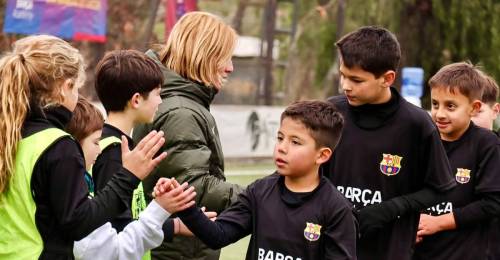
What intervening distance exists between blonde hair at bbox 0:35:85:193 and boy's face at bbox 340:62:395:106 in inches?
51.4

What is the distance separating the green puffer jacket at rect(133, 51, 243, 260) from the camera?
4594mm

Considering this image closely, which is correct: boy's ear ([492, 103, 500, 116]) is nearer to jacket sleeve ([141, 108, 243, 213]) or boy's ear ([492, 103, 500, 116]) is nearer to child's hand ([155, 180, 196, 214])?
jacket sleeve ([141, 108, 243, 213])

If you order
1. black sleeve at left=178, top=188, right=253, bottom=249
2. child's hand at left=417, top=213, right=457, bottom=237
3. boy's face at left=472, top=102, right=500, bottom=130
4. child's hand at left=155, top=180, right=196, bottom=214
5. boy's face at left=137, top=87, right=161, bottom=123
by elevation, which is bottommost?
child's hand at left=417, top=213, right=457, bottom=237

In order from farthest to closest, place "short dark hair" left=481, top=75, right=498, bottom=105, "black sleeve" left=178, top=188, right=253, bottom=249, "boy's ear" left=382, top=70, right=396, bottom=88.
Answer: "short dark hair" left=481, top=75, right=498, bottom=105 → "boy's ear" left=382, top=70, right=396, bottom=88 → "black sleeve" left=178, top=188, right=253, bottom=249

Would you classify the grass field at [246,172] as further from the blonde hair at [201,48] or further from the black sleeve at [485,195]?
the blonde hair at [201,48]

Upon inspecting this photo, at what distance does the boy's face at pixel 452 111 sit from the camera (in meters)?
5.45

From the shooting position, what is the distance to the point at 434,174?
185 inches

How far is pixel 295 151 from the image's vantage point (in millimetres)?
4129

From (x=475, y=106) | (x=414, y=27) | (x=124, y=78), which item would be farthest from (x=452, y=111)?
(x=414, y=27)

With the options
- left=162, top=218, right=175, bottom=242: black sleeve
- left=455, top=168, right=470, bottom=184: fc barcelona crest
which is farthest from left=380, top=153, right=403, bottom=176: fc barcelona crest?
left=162, top=218, right=175, bottom=242: black sleeve

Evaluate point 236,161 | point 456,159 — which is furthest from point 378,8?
point 456,159

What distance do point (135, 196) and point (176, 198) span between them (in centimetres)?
59

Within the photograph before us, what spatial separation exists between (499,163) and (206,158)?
5.54ft

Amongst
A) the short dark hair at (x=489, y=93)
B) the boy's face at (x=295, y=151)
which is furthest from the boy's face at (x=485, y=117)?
the boy's face at (x=295, y=151)
